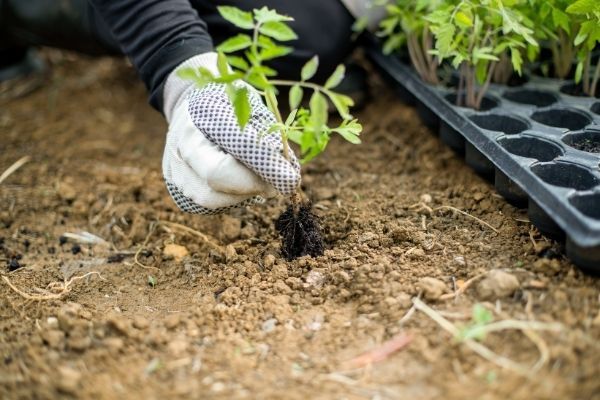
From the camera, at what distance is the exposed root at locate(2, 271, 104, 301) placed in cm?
149

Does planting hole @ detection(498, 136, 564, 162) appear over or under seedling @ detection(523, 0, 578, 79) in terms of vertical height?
under

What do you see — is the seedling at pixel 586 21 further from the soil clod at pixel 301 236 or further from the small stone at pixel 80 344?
the small stone at pixel 80 344

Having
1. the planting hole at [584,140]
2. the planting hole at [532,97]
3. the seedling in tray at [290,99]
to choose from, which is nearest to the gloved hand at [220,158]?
the seedling in tray at [290,99]

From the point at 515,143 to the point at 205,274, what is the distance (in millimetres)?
884

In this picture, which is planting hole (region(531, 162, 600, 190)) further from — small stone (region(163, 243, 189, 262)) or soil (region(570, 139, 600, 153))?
small stone (region(163, 243, 189, 262))

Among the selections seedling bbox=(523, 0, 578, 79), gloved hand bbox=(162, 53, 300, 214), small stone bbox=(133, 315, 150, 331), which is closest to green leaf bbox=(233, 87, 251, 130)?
gloved hand bbox=(162, 53, 300, 214)

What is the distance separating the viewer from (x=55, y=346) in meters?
1.27

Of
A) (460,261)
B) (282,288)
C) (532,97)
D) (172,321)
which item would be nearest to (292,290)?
(282,288)

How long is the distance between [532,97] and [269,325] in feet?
3.82

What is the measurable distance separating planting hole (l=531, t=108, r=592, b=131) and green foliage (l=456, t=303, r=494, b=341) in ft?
2.72

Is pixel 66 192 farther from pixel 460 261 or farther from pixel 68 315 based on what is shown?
pixel 460 261

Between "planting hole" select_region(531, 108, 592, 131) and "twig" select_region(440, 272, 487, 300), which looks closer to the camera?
"twig" select_region(440, 272, 487, 300)

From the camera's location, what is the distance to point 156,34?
5.76ft

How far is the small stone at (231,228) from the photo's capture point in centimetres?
169
